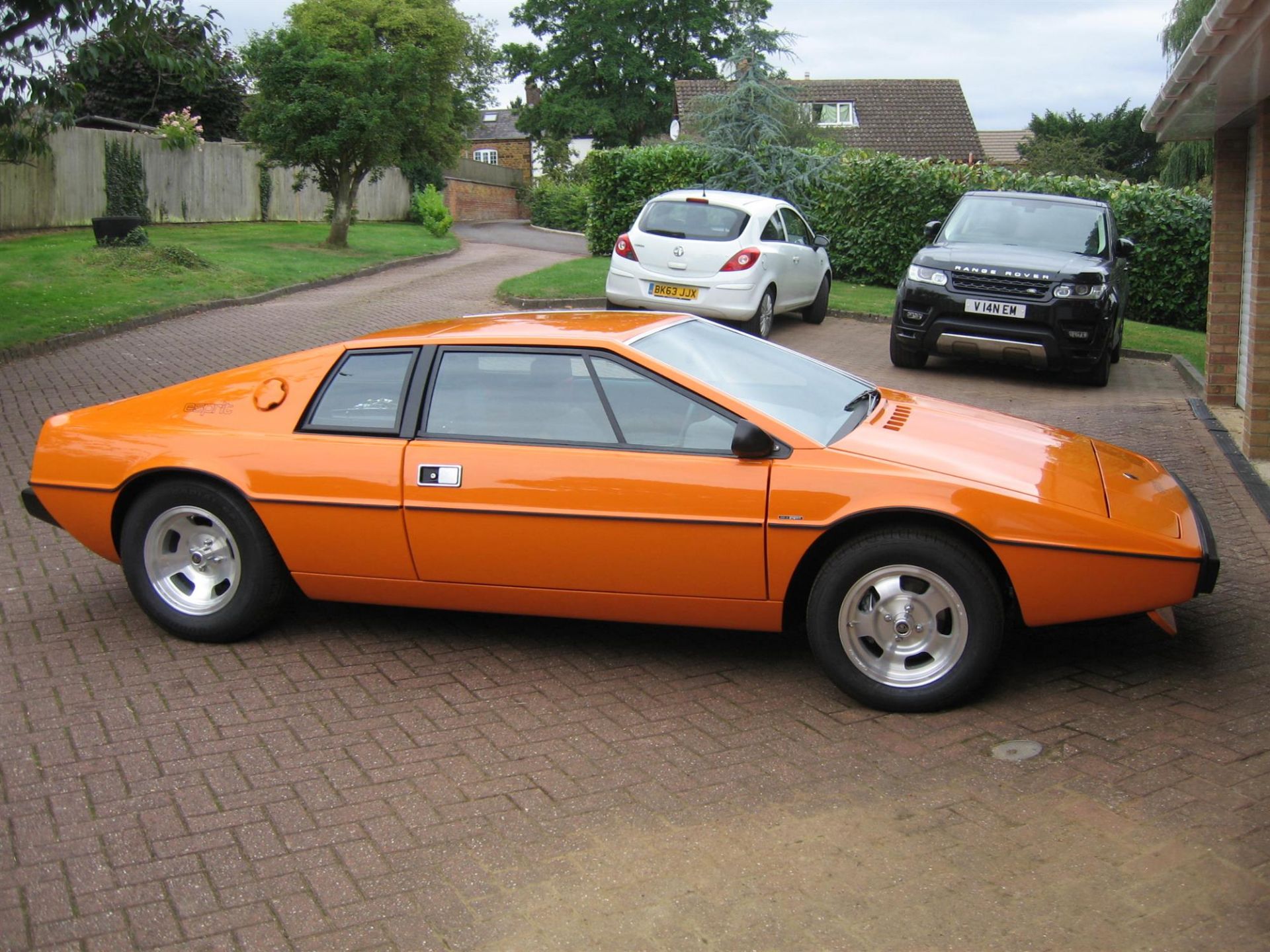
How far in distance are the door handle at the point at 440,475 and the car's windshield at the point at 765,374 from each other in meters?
0.90

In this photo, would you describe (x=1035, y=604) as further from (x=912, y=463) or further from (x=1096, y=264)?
(x=1096, y=264)

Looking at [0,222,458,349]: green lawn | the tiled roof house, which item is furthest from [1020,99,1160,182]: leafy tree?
[0,222,458,349]: green lawn

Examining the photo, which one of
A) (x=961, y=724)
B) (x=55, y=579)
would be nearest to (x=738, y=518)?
(x=961, y=724)

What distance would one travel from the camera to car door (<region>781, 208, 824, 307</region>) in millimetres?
15812

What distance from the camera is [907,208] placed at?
72.5 ft

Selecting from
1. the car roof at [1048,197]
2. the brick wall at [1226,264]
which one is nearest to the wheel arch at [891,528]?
the brick wall at [1226,264]

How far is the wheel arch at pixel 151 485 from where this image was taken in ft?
17.3

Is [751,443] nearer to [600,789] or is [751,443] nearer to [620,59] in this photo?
[600,789]

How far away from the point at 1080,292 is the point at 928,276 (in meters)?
1.52

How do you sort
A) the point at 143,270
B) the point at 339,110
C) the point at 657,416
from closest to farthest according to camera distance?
1. the point at 657,416
2. the point at 143,270
3. the point at 339,110

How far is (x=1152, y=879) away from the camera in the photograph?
3518 mm

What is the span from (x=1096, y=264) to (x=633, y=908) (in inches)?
432

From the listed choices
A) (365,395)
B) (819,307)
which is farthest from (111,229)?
(365,395)

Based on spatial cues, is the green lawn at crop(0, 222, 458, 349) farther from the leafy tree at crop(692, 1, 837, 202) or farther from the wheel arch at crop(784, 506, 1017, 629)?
the wheel arch at crop(784, 506, 1017, 629)
